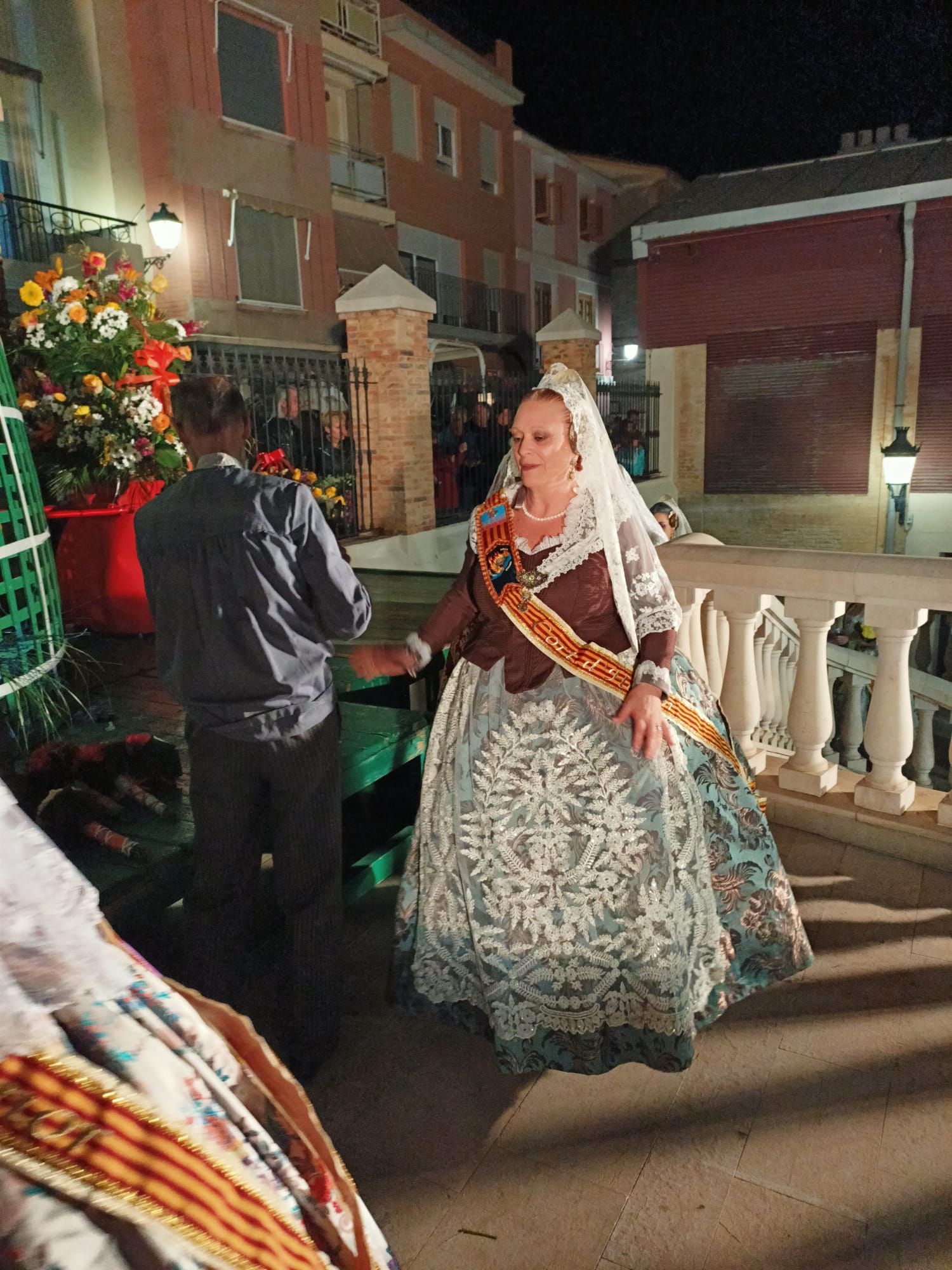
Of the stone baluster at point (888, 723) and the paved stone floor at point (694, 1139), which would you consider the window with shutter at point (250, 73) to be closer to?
the stone baluster at point (888, 723)

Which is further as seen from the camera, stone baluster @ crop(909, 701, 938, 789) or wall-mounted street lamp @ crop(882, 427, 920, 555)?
wall-mounted street lamp @ crop(882, 427, 920, 555)

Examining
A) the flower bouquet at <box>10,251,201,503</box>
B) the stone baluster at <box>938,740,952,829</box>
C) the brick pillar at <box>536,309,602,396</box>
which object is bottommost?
the stone baluster at <box>938,740,952,829</box>

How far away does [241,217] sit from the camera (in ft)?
45.2

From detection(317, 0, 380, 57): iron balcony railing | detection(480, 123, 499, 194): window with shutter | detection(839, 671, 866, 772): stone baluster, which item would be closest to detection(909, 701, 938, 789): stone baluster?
detection(839, 671, 866, 772): stone baluster

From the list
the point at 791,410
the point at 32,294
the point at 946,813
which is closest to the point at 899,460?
the point at 791,410

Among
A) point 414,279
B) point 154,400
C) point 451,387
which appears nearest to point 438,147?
point 414,279

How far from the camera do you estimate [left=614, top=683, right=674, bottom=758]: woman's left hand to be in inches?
91.4

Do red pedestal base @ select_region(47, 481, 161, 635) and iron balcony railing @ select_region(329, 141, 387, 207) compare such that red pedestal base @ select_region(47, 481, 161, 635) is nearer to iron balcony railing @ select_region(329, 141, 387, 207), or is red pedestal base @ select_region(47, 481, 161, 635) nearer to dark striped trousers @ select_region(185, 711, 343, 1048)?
dark striped trousers @ select_region(185, 711, 343, 1048)

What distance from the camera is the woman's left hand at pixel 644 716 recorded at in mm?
2320

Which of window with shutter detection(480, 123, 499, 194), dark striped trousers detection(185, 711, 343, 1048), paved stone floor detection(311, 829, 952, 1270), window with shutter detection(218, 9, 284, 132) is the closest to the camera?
paved stone floor detection(311, 829, 952, 1270)

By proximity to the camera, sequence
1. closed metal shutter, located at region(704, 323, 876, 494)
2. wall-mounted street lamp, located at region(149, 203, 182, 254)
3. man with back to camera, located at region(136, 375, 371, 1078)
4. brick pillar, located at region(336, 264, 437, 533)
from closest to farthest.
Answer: man with back to camera, located at region(136, 375, 371, 1078) → brick pillar, located at region(336, 264, 437, 533) → wall-mounted street lamp, located at region(149, 203, 182, 254) → closed metal shutter, located at region(704, 323, 876, 494)

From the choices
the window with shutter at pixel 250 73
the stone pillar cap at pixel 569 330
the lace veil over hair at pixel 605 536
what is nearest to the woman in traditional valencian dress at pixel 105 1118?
the lace veil over hair at pixel 605 536

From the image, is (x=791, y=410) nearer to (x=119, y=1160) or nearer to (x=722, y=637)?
(x=722, y=637)

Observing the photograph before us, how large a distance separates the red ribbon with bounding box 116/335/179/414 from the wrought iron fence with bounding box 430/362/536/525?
5.71 m
